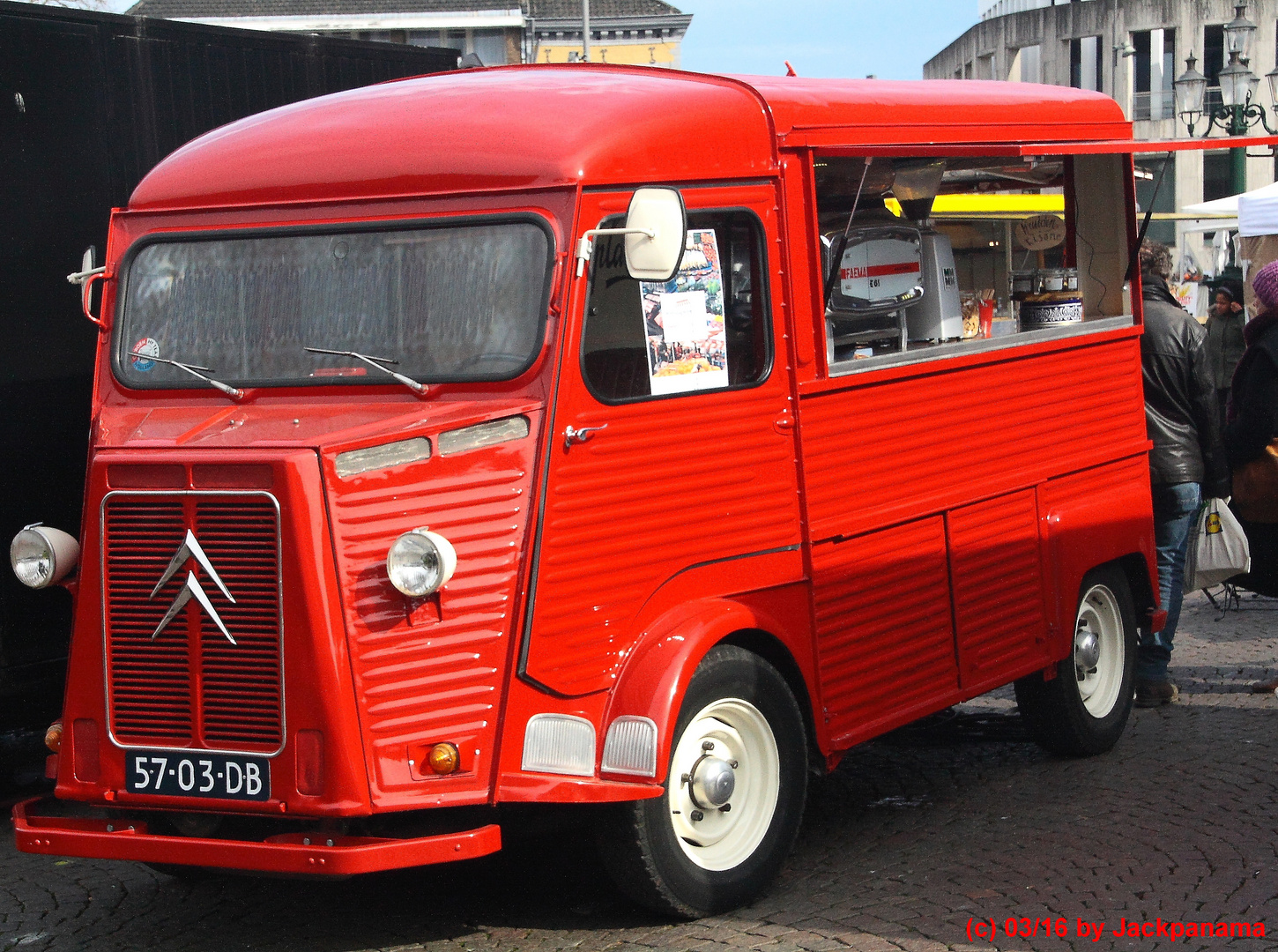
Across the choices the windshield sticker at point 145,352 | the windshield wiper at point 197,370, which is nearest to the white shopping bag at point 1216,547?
the windshield wiper at point 197,370

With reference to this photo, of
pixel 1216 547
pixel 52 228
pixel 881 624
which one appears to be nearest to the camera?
pixel 881 624

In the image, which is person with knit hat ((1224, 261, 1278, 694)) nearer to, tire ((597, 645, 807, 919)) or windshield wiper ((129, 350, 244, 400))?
tire ((597, 645, 807, 919))

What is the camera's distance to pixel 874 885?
5.50m

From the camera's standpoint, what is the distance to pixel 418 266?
199 inches

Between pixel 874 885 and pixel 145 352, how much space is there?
3.02 m

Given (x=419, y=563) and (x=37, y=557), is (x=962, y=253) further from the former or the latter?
(x=37, y=557)

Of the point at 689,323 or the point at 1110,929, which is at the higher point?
the point at 689,323

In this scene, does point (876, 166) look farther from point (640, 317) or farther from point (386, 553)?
point (386, 553)

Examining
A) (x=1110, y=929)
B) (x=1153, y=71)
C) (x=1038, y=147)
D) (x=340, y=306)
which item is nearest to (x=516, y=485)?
(x=340, y=306)

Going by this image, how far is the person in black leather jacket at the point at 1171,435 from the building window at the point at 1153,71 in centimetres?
5005

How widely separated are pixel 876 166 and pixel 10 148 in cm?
356

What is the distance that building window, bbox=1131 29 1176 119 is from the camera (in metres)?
55.1

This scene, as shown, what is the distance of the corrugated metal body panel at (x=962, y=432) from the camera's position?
567 cm

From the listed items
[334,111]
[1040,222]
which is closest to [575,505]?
[334,111]
